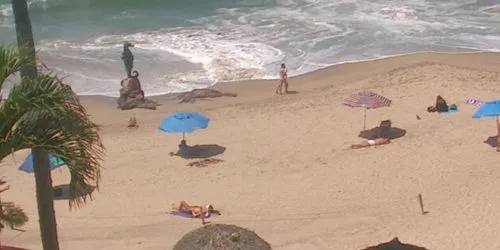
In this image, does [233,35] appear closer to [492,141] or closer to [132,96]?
[132,96]

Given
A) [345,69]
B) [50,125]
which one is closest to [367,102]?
[345,69]

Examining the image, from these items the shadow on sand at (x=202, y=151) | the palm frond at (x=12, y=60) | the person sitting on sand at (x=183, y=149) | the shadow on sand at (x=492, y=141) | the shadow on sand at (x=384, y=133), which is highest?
the palm frond at (x=12, y=60)

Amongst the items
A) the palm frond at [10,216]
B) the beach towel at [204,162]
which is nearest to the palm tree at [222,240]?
the palm frond at [10,216]

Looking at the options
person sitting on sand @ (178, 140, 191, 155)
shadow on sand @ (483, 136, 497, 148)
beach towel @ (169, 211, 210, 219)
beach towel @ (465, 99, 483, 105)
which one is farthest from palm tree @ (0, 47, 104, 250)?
beach towel @ (465, 99, 483, 105)

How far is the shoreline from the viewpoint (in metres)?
25.6

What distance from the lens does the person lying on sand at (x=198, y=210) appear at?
50.5 ft

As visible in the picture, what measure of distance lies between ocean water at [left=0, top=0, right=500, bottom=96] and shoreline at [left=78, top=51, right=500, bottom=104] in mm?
553

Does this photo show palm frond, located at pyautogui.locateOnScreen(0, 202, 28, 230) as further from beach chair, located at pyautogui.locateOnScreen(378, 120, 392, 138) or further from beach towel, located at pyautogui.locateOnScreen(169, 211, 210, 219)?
beach chair, located at pyautogui.locateOnScreen(378, 120, 392, 138)

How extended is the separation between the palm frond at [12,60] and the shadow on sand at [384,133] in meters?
12.4

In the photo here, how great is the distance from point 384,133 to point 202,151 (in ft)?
13.1

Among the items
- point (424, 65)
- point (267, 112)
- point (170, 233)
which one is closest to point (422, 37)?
point (424, 65)

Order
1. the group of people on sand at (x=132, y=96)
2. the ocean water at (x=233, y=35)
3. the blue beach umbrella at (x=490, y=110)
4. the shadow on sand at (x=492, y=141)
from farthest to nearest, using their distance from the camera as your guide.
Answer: the ocean water at (x=233, y=35) < the group of people on sand at (x=132, y=96) < the shadow on sand at (x=492, y=141) < the blue beach umbrella at (x=490, y=110)

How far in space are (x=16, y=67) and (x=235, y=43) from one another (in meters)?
24.1

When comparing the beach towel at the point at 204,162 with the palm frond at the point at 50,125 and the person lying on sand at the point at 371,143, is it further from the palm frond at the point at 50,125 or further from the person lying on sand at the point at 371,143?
the palm frond at the point at 50,125
